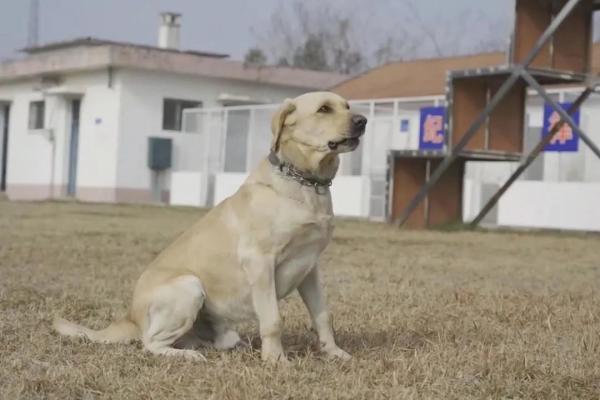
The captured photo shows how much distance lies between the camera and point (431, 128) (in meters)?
18.4

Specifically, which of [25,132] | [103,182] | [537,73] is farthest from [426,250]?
[25,132]

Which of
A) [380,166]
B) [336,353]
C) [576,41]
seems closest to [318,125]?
[336,353]

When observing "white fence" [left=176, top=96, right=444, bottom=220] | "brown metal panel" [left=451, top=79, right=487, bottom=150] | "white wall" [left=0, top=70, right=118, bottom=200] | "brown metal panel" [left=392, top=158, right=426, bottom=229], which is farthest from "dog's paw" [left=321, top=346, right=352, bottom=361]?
"white wall" [left=0, top=70, right=118, bottom=200]

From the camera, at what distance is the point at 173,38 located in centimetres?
3619

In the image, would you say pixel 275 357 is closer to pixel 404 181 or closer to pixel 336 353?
pixel 336 353

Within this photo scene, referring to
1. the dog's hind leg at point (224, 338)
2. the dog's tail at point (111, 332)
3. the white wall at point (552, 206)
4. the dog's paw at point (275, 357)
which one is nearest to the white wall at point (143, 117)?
the white wall at point (552, 206)

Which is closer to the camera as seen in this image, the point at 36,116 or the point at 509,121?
the point at 509,121

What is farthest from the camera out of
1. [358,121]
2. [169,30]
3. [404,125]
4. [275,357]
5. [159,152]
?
[169,30]

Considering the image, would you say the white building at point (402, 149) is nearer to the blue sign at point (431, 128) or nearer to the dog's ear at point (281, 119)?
the blue sign at point (431, 128)

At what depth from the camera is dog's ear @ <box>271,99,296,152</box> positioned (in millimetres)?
4574

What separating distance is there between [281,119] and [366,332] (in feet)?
4.71

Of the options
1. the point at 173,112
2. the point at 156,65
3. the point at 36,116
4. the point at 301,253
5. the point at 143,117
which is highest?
the point at 156,65

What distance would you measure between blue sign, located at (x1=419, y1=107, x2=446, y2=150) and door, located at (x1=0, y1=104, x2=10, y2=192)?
900 inches

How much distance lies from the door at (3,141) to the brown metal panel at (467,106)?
25979 millimetres
